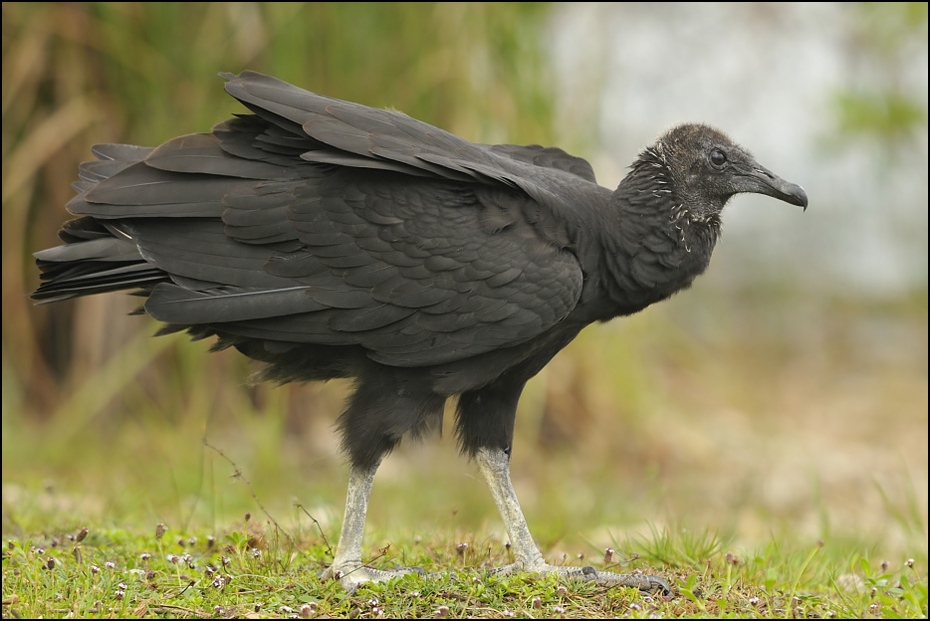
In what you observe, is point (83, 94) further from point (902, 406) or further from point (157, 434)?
point (902, 406)

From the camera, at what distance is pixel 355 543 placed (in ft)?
12.7

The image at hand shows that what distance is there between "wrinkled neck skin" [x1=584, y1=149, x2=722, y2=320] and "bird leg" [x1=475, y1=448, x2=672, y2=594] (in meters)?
0.71

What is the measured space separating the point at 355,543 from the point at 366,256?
3.36ft

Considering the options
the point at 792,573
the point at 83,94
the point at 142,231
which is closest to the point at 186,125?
the point at 83,94

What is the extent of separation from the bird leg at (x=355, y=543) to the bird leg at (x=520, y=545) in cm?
40

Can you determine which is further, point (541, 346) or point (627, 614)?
point (541, 346)

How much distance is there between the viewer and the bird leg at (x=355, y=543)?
3.75m

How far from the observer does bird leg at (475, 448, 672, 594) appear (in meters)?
3.72

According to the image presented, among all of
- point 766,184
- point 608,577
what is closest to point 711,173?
point 766,184

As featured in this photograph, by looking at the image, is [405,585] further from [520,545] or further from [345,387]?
[345,387]

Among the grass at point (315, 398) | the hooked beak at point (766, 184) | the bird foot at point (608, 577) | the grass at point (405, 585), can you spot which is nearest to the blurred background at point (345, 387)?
the grass at point (315, 398)

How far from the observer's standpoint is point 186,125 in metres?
7.54

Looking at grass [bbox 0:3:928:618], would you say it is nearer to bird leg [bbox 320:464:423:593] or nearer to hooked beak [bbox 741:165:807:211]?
bird leg [bbox 320:464:423:593]

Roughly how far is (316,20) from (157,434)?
3.10 meters
